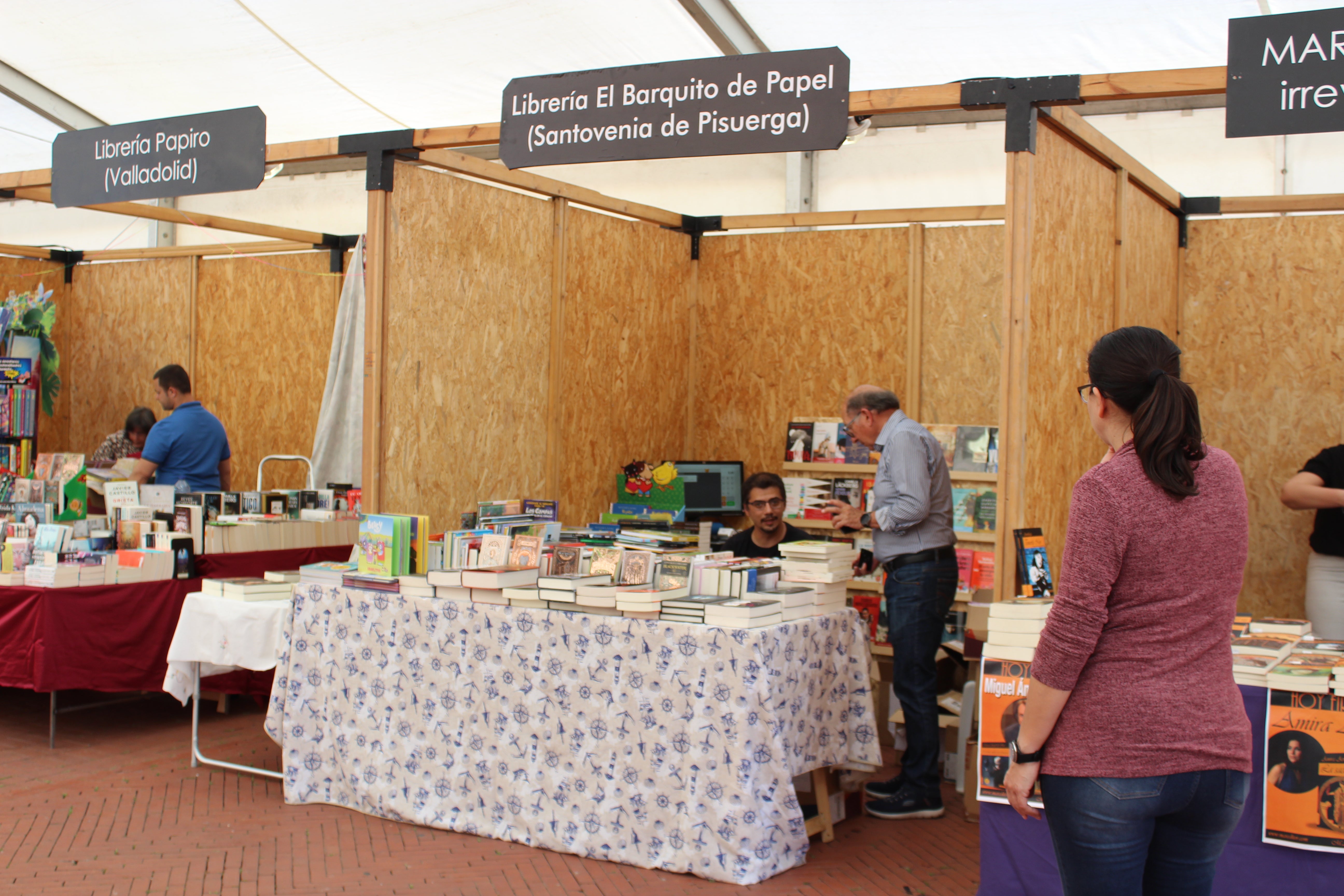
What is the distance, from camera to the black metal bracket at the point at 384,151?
17.1 ft

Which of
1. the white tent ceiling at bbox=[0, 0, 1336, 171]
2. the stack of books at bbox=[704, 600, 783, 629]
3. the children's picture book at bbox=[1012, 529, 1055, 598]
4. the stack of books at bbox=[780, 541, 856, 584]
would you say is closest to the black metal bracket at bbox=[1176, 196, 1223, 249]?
the white tent ceiling at bbox=[0, 0, 1336, 171]

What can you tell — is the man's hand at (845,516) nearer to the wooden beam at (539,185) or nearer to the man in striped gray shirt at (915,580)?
the man in striped gray shirt at (915,580)

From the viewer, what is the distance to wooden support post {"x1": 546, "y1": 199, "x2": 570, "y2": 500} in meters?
6.38

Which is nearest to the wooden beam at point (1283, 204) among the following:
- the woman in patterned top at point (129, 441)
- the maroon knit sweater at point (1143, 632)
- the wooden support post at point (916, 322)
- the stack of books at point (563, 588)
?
the wooden support post at point (916, 322)

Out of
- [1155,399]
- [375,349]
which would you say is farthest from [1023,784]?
[375,349]

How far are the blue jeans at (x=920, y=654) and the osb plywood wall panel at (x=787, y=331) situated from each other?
2.55 metres

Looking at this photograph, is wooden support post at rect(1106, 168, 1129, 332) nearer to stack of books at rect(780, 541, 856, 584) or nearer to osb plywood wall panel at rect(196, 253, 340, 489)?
stack of books at rect(780, 541, 856, 584)

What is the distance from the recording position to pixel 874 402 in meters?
4.86

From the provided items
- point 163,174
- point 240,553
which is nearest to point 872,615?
point 240,553

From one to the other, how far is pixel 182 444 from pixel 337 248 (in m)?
2.49

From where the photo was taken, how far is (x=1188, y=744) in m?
1.99

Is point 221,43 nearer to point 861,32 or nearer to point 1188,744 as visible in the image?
point 861,32

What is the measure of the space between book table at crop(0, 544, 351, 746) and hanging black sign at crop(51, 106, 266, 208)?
188cm

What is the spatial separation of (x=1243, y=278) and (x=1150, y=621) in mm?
4977
